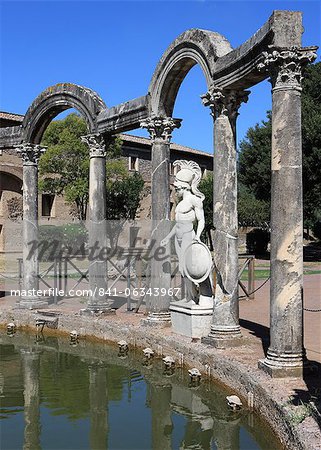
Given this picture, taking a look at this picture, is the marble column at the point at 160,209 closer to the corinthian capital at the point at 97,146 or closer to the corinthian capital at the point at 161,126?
the corinthian capital at the point at 161,126

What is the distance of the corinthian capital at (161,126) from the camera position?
9.91 m

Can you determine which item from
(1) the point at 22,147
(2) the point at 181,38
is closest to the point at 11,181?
(1) the point at 22,147

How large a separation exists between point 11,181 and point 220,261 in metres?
22.9

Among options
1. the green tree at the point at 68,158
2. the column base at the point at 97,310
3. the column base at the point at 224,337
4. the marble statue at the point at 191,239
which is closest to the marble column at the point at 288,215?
the column base at the point at 224,337

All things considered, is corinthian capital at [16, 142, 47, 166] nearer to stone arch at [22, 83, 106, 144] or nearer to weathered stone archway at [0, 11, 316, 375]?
stone arch at [22, 83, 106, 144]

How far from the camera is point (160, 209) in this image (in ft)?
32.7

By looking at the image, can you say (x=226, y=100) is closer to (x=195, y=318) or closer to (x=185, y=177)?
(x=185, y=177)

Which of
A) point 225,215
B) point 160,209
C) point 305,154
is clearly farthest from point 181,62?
point 305,154

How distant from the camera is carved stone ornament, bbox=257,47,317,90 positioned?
21.2 feet

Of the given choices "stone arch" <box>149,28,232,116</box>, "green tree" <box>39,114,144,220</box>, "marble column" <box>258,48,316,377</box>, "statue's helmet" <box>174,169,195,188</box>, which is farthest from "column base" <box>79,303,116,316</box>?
"green tree" <box>39,114,144,220</box>

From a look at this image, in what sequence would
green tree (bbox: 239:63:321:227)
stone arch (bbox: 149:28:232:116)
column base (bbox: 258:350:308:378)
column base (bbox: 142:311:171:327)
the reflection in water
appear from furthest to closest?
green tree (bbox: 239:63:321:227) < column base (bbox: 142:311:171:327) < stone arch (bbox: 149:28:232:116) < column base (bbox: 258:350:308:378) < the reflection in water

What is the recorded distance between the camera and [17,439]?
5.88 meters

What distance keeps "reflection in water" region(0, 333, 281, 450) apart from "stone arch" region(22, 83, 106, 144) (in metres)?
4.84

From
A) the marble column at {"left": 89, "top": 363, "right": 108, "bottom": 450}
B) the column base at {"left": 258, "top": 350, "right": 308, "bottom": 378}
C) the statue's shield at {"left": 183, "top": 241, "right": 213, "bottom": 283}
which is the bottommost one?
the marble column at {"left": 89, "top": 363, "right": 108, "bottom": 450}
